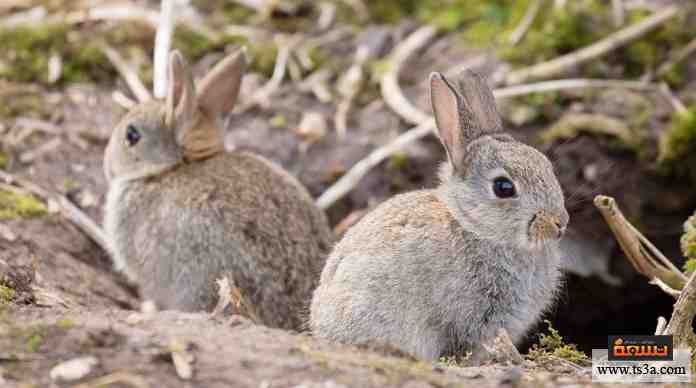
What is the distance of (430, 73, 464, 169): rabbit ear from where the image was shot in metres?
5.08

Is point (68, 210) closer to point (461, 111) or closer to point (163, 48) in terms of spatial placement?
point (163, 48)

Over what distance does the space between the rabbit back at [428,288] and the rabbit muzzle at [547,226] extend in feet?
0.76

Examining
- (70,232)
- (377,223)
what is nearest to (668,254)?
(377,223)

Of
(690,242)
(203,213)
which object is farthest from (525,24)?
(203,213)

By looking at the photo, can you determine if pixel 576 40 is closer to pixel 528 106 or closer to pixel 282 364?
pixel 528 106

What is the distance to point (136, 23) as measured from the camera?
9234 millimetres

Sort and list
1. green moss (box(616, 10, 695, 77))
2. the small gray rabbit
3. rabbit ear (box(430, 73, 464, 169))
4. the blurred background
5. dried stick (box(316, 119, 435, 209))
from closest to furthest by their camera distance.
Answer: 1. the small gray rabbit
2. rabbit ear (box(430, 73, 464, 169))
3. dried stick (box(316, 119, 435, 209))
4. the blurred background
5. green moss (box(616, 10, 695, 77))

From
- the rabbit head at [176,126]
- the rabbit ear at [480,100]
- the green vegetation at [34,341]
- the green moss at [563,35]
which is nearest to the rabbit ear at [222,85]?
the rabbit head at [176,126]

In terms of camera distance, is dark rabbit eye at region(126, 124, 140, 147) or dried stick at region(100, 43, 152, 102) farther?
dried stick at region(100, 43, 152, 102)

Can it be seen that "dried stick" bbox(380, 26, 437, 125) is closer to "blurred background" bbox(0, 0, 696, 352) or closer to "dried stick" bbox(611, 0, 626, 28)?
"blurred background" bbox(0, 0, 696, 352)

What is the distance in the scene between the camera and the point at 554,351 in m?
4.88

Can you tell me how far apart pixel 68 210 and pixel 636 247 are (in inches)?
171

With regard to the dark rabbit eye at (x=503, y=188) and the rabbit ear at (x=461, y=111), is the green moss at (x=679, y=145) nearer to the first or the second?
the rabbit ear at (x=461, y=111)

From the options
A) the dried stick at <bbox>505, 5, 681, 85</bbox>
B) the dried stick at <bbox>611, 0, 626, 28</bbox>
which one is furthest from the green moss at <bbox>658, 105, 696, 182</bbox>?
the dried stick at <bbox>611, 0, 626, 28</bbox>
